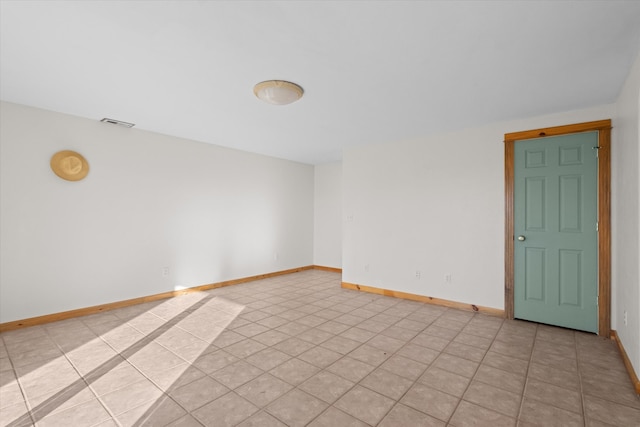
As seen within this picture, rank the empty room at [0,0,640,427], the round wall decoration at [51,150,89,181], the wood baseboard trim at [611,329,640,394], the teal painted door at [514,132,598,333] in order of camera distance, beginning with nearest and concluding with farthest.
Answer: the empty room at [0,0,640,427]
the wood baseboard trim at [611,329,640,394]
the teal painted door at [514,132,598,333]
the round wall decoration at [51,150,89,181]

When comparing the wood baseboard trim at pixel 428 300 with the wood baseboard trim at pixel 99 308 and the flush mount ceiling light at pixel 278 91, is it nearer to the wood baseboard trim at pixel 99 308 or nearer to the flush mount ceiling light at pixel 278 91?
the wood baseboard trim at pixel 99 308

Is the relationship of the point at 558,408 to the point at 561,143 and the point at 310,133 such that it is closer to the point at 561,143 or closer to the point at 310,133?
the point at 561,143

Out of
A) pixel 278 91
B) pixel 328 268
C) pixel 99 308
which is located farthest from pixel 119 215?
pixel 328 268

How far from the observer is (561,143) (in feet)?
10.9

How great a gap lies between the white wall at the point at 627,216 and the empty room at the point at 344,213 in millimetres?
38

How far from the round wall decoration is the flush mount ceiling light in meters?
2.48

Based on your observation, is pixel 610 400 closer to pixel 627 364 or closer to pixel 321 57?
pixel 627 364

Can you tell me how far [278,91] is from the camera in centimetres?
268

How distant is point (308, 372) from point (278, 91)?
2397mm

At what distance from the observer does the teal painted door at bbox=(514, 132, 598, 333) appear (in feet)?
10.3

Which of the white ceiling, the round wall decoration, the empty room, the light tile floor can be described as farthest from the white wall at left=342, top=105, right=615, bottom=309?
the round wall decoration

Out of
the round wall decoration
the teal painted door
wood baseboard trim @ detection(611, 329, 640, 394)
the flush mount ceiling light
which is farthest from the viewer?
the round wall decoration

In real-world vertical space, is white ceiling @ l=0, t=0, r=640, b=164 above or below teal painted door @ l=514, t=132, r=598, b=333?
above

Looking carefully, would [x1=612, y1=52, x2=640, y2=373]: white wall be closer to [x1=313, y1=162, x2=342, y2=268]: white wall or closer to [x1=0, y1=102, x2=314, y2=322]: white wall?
[x1=313, y1=162, x2=342, y2=268]: white wall
